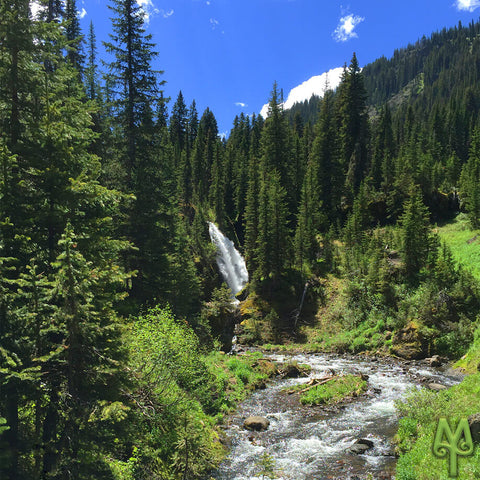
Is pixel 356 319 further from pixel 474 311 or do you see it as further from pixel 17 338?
pixel 17 338

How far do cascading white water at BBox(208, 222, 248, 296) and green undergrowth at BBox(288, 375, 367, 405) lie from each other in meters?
29.1

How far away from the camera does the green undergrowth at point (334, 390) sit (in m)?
15.6

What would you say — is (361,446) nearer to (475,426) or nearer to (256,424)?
(475,426)

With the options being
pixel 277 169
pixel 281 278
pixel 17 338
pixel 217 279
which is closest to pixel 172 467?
pixel 17 338

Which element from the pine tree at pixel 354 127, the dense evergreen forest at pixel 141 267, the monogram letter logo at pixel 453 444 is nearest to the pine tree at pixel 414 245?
the dense evergreen forest at pixel 141 267

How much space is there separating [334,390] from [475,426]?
29.0 feet

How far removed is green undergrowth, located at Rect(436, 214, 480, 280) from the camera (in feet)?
90.1

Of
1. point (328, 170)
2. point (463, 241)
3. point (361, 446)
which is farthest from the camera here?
point (328, 170)

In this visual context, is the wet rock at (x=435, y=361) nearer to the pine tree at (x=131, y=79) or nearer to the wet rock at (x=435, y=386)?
the wet rock at (x=435, y=386)

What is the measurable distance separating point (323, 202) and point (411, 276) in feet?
74.3

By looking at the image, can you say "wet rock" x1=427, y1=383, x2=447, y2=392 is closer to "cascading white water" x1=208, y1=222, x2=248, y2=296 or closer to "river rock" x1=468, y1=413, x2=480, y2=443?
"river rock" x1=468, y1=413, x2=480, y2=443

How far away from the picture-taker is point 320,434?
1221 cm

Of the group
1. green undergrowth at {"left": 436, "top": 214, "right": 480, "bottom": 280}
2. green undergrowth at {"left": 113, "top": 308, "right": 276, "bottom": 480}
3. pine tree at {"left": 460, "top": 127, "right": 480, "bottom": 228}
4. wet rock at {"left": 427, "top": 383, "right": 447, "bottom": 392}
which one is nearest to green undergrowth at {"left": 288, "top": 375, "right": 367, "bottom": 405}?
wet rock at {"left": 427, "top": 383, "right": 447, "bottom": 392}

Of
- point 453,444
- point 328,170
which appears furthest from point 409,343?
point 328,170
